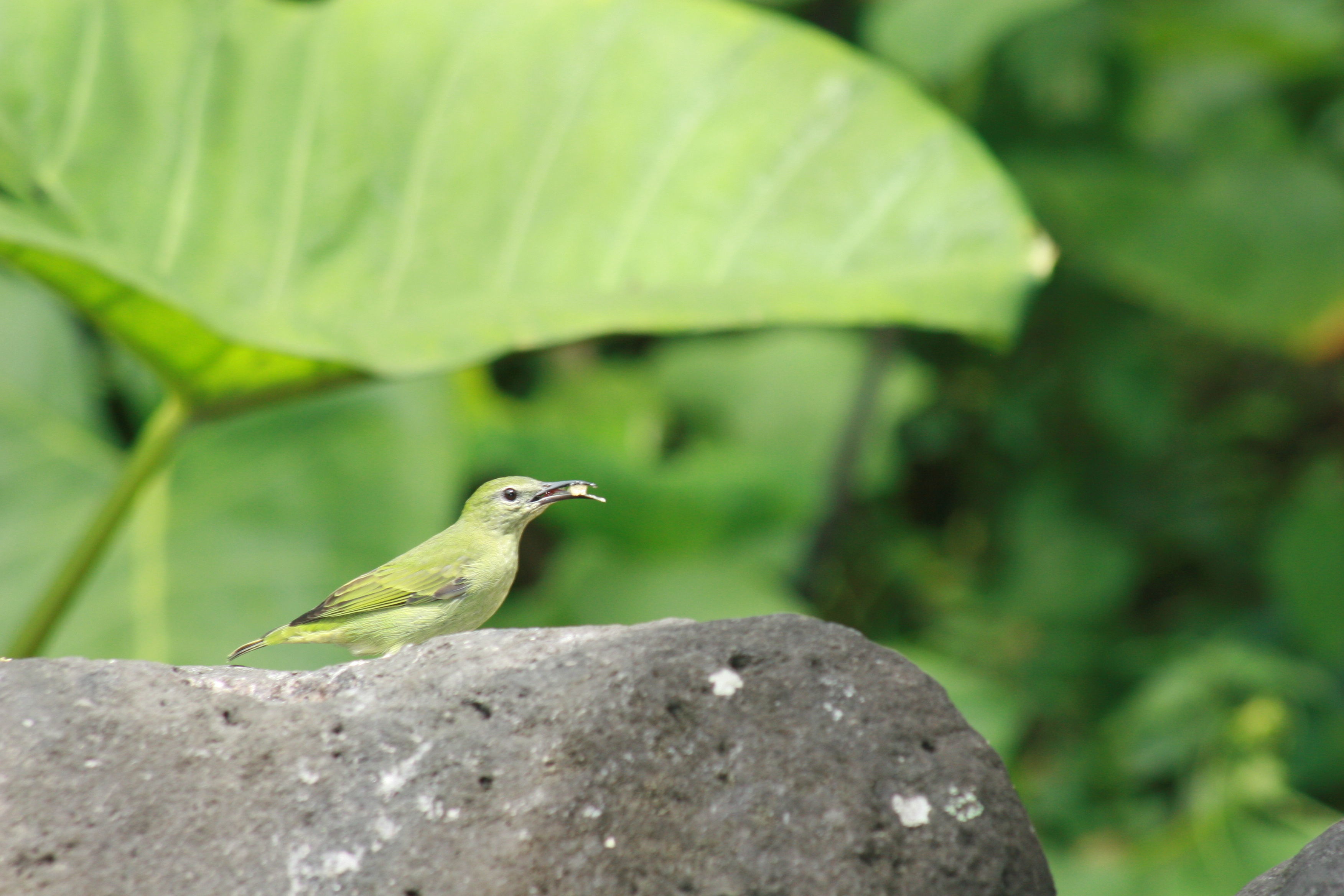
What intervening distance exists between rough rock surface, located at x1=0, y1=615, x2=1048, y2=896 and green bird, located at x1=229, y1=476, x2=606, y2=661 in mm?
21

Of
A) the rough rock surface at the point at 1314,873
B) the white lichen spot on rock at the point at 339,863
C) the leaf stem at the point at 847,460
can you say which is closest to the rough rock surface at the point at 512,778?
the white lichen spot on rock at the point at 339,863

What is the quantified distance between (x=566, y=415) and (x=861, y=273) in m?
1.24

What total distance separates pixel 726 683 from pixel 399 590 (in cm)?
20

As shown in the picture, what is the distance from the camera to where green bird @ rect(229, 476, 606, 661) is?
30.3 inches

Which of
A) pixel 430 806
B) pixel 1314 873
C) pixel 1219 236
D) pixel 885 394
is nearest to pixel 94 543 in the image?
pixel 430 806

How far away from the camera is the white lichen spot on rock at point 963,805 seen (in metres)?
0.75

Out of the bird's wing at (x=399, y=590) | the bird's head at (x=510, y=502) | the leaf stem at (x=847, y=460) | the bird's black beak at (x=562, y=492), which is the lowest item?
the leaf stem at (x=847, y=460)

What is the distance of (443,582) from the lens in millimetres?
773

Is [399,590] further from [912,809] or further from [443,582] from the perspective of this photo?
[912,809]

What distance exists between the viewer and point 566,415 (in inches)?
102

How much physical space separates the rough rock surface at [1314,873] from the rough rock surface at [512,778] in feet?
0.47

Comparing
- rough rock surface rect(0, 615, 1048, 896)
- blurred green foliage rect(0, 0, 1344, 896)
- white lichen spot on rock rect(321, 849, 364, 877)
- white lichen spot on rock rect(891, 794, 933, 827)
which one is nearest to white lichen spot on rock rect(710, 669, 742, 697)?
rough rock surface rect(0, 615, 1048, 896)

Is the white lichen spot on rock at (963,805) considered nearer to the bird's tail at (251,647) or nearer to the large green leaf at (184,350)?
the bird's tail at (251,647)

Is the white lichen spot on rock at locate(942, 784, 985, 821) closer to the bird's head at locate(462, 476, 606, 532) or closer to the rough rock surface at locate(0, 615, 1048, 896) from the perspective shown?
the rough rock surface at locate(0, 615, 1048, 896)
